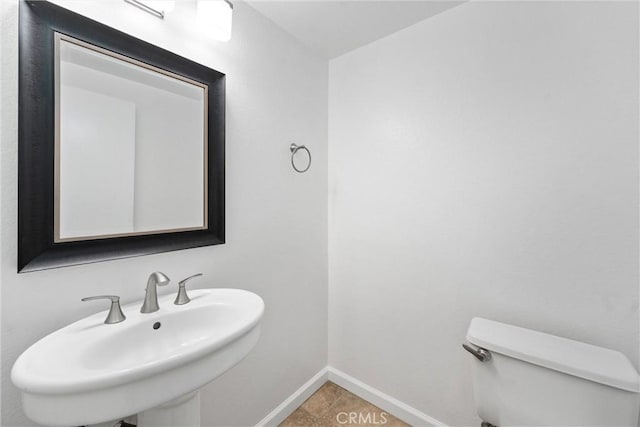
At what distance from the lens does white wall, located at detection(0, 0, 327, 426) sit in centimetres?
76

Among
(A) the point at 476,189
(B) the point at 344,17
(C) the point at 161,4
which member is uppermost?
(B) the point at 344,17

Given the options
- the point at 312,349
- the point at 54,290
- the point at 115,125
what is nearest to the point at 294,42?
the point at 115,125

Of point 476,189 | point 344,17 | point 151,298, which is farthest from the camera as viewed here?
point 344,17

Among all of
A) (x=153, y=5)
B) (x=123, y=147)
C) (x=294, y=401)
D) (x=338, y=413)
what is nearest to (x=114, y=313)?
(x=123, y=147)

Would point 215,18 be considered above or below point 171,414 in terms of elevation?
above

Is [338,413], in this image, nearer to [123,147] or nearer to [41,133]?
[123,147]

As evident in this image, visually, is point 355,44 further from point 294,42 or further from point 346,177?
point 346,177

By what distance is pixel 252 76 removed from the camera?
135 centimetres

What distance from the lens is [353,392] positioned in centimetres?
174

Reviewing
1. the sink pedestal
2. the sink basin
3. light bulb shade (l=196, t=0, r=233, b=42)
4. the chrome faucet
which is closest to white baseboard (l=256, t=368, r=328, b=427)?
the sink pedestal

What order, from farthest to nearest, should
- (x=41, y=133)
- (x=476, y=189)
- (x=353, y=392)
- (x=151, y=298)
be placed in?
1. (x=353, y=392)
2. (x=476, y=189)
3. (x=151, y=298)
4. (x=41, y=133)

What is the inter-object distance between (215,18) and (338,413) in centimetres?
208

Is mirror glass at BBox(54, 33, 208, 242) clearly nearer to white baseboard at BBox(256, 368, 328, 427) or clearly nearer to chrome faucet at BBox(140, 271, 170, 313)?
chrome faucet at BBox(140, 271, 170, 313)

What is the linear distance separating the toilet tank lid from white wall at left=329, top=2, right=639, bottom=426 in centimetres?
9
